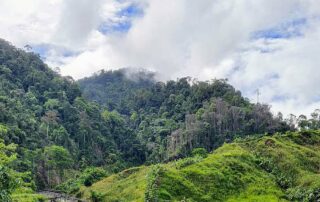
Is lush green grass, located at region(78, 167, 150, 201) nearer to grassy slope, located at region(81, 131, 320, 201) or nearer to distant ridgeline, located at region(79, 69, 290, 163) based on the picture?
grassy slope, located at region(81, 131, 320, 201)

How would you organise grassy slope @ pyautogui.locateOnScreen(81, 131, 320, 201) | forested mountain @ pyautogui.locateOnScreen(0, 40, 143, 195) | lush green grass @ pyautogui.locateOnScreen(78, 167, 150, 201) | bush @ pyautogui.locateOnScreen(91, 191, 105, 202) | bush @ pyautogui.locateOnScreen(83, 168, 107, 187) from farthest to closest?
forested mountain @ pyautogui.locateOnScreen(0, 40, 143, 195)
bush @ pyautogui.locateOnScreen(83, 168, 107, 187)
bush @ pyautogui.locateOnScreen(91, 191, 105, 202)
lush green grass @ pyautogui.locateOnScreen(78, 167, 150, 201)
grassy slope @ pyautogui.locateOnScreen(81, 131, 320, 201)

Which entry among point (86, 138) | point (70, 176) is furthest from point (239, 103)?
point (70, 176)

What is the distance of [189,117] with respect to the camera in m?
99.2

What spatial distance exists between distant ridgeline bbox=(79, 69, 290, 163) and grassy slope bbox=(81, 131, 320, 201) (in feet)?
130

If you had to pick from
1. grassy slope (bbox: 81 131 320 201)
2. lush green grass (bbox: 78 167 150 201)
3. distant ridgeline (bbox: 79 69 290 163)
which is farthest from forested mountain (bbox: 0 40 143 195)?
grassy slope (bbox: 81 131 320 201)

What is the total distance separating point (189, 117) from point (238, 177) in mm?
58424

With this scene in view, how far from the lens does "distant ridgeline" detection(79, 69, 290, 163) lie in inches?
3686

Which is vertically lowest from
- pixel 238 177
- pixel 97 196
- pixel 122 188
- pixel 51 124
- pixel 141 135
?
pixel 97 196

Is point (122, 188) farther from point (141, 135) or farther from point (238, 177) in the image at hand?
point (141, 135)

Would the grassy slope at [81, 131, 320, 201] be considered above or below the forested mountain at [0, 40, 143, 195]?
below

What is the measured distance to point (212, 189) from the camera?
37.2 metres

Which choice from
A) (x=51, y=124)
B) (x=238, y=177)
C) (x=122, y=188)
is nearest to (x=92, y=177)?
(x=122, y=188)

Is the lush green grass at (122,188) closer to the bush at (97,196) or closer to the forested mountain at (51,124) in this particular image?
the bush at (97,196)

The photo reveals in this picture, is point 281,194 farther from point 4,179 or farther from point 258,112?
point 258,112
